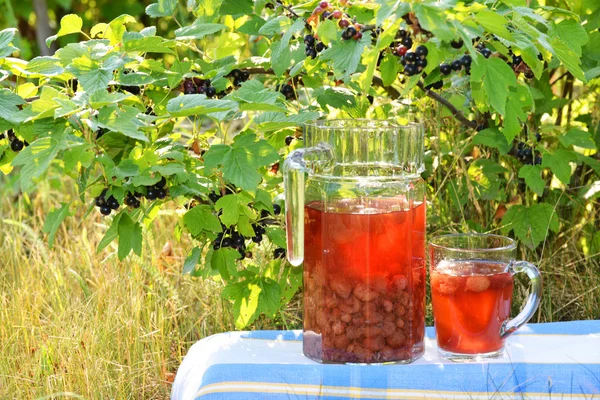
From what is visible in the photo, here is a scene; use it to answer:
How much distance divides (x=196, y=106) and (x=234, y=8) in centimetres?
40

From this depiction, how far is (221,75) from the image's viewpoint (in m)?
1.55

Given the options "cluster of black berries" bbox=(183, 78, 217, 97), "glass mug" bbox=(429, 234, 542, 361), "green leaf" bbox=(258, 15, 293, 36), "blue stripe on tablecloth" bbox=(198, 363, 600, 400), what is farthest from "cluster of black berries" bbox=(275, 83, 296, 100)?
"blue stripe on tablecloth" bbox=(198, 363, 600, 400)

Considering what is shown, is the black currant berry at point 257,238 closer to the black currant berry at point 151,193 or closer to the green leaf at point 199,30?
the black currant berry at point 151,193

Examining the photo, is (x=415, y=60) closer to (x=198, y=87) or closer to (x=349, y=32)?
(x=349, y=32)

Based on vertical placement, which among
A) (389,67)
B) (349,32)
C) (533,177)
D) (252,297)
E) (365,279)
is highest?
(349,32)

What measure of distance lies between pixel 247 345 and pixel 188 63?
1.65ft

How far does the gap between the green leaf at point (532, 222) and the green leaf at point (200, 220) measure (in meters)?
0.73

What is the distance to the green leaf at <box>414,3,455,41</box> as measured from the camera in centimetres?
107

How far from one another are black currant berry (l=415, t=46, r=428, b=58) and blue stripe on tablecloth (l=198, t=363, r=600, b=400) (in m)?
0.47

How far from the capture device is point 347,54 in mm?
1303

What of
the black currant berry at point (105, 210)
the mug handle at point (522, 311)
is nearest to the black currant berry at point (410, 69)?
the mug handle at point (522, 311)

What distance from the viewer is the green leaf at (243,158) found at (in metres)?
1.41

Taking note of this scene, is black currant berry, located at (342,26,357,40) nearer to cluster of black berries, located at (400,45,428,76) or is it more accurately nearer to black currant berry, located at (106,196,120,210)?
cluster of black berries, located at (400,45,428,76)

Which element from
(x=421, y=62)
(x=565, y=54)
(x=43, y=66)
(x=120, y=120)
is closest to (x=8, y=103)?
(x=43, y=66)
